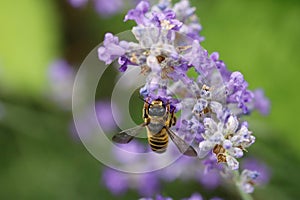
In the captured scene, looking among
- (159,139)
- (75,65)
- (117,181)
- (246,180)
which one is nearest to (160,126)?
(159,139)

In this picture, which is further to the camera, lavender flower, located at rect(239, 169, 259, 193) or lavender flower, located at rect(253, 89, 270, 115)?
lavender flower, located at rect(253, 89, 270, 115)

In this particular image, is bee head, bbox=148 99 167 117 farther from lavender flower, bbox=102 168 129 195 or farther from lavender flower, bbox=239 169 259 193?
lavender flower, bbox=102 168 129 195

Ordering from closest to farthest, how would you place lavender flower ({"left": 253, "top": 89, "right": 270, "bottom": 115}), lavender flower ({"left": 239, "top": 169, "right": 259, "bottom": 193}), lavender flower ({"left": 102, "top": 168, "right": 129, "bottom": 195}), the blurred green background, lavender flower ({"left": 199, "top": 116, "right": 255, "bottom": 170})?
1. lavender flower ({"left": 199, "top": 116, "right": 255, "bottom": 170})
2. lavender flower ({"left": 239, "top": 169, "right": 259, "bottom": 193})
3. lavender flower ({"left": 253, "top": 89, "right": 270, "bottom": 115})
4. lavender flower ({"left": 102, "top": 168, "right": 129, "bottom": 195})
5. the blurred green background

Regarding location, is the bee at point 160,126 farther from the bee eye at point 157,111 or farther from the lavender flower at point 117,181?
the lavender flower at point 117,181

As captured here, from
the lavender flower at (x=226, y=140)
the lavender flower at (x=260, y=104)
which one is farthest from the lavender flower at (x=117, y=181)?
the lavender flower at (x=226, y=140)

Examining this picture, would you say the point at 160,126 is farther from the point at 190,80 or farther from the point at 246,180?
the point at 246,180

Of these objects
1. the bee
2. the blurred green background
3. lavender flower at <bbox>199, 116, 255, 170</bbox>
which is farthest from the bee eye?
the blurred green background

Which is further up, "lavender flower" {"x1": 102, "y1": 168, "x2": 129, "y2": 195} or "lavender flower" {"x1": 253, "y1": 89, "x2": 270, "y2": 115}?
"lavender flower" {"x1": 253, "y1": 89, "x2": 270, "y2": 115}
